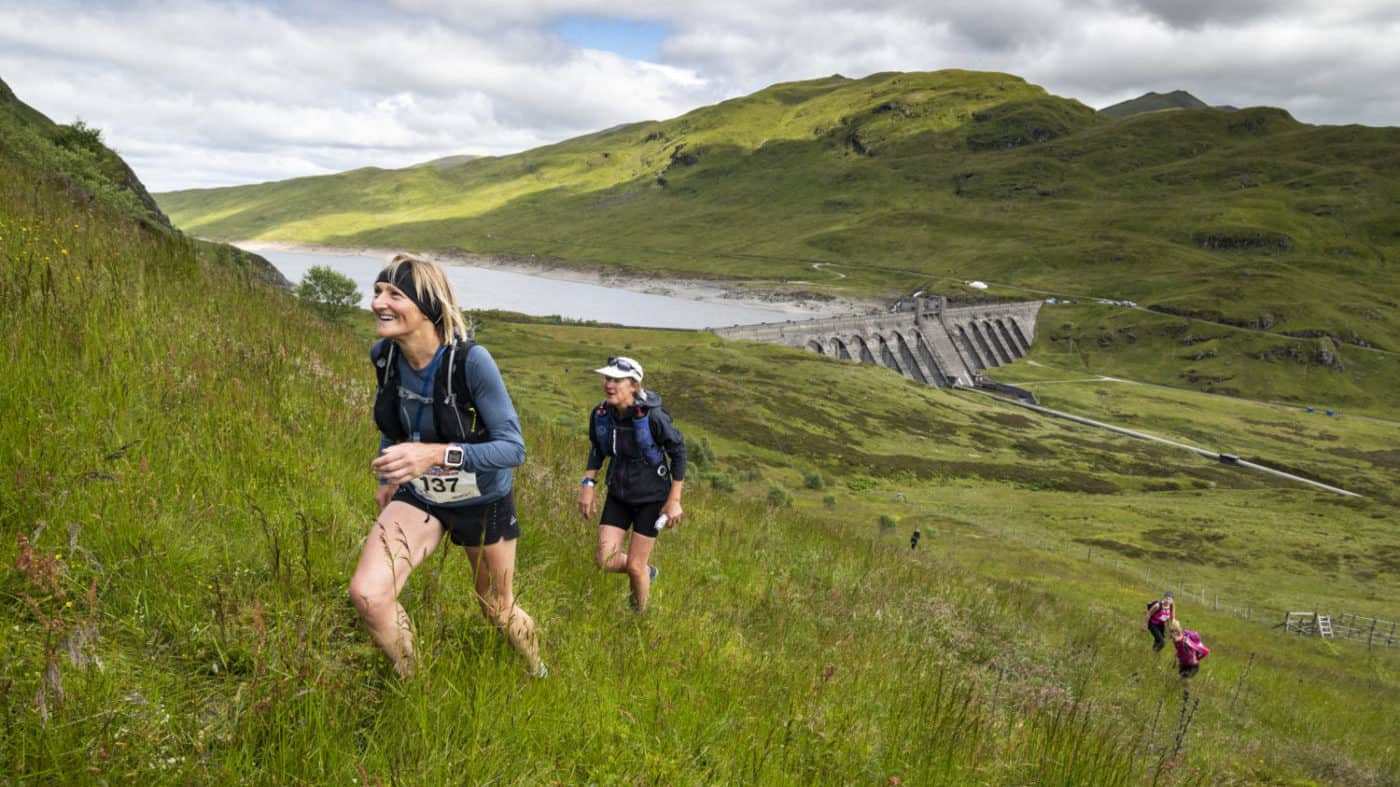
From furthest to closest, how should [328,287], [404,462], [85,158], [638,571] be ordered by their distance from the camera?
[328,287], [85,158], [638,571], [404,462]

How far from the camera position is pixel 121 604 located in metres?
2.84

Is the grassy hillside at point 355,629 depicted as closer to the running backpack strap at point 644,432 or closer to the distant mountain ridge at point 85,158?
the running backpack strap at point 644,432

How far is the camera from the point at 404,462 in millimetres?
3020

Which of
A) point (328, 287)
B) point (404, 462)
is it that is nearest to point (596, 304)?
point (328, 287)

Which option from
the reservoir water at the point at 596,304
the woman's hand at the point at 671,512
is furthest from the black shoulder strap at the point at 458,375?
the reservoir water at the point at 596,304

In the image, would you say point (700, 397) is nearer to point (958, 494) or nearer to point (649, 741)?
point (958, 494)

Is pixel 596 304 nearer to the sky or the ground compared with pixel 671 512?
nearer to the ground

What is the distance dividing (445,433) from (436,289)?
67 cm

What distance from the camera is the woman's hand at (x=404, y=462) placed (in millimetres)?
2980

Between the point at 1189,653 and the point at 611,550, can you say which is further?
the point at 1189,653

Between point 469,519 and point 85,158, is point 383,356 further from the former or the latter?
point 85,158

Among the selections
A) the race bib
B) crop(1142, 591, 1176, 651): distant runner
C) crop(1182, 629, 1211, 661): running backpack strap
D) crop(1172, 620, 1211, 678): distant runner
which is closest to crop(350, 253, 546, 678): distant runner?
the race bib

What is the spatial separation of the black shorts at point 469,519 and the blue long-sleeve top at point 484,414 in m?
0.04

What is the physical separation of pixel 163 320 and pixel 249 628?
375cm
